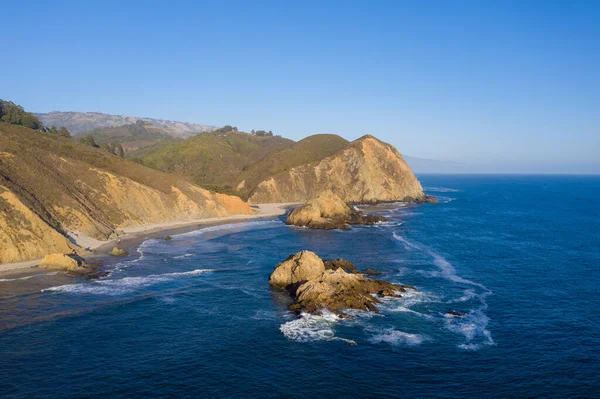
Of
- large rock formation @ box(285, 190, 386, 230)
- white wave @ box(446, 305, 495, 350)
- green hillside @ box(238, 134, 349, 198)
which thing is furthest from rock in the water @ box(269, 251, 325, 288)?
green hillside @ box(238, 134, 349, 198)

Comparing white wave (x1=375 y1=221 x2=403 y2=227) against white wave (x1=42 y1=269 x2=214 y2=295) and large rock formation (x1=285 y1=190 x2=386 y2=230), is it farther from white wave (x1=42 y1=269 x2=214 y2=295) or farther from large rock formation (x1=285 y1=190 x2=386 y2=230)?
white wave (x1=42 y1=269 x2=214 y2=295)

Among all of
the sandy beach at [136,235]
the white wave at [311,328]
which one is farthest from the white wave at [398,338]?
the sandy beach at [136,235]

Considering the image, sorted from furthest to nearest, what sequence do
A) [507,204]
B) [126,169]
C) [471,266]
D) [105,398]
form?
[507,204] → [126,169] → [471,266] → [105,398]

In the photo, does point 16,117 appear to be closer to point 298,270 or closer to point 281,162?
point 281,162

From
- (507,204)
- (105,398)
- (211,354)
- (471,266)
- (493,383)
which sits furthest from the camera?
(507,204)

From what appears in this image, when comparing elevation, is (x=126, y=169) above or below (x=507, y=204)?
above

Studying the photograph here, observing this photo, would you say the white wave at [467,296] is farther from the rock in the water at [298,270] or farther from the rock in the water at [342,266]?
the rock in the water at [298,270]

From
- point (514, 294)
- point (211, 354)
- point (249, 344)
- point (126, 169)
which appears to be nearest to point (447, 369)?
point (249, 344)

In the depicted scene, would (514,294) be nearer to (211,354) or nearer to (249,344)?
(249,344)
